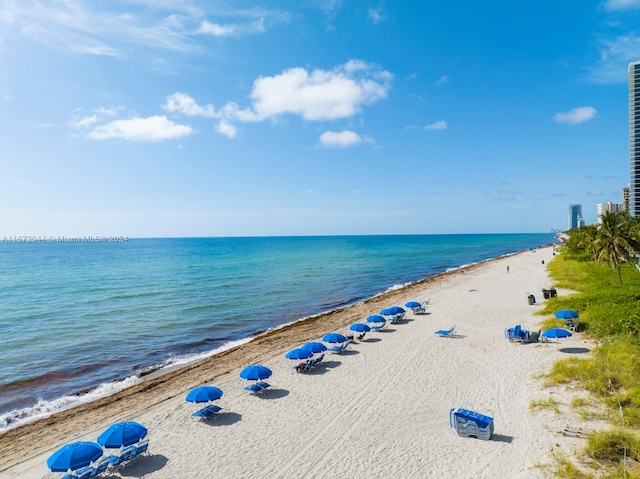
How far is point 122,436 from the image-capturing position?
1185 cm

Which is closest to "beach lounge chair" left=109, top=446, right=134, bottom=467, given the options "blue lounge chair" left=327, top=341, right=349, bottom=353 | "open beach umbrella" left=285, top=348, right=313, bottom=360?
"open beach umbrella" left=285, top=348, right=313, bottom=360

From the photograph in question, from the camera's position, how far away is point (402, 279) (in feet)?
193

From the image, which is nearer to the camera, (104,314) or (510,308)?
(510,308)

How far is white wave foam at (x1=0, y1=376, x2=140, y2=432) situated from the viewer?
1653cm

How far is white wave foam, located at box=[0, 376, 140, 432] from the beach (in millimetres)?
1018

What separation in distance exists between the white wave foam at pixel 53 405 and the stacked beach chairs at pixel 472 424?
1603 centimetres

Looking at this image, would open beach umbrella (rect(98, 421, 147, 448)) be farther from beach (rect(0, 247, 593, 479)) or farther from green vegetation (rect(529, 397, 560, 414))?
green vegetation (rect(529, 397, 560, 414))

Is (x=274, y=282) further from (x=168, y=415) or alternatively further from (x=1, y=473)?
(x=1, y=473)

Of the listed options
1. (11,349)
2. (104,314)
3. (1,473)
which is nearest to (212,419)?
(1,473)

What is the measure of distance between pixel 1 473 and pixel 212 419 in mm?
6442

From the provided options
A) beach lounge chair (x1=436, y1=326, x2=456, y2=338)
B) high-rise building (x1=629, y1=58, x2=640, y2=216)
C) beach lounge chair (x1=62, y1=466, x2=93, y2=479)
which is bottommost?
beach lounge chair (x1=62, y1=466, x2=93, y2=479)

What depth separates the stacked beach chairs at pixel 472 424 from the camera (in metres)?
12.1

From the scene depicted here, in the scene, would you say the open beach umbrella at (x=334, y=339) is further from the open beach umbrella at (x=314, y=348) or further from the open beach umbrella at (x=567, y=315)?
the open beach umbrella at (x=567, y=315)

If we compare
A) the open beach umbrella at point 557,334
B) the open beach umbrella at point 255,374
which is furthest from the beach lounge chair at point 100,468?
the open beach umbrella at point 557,334
